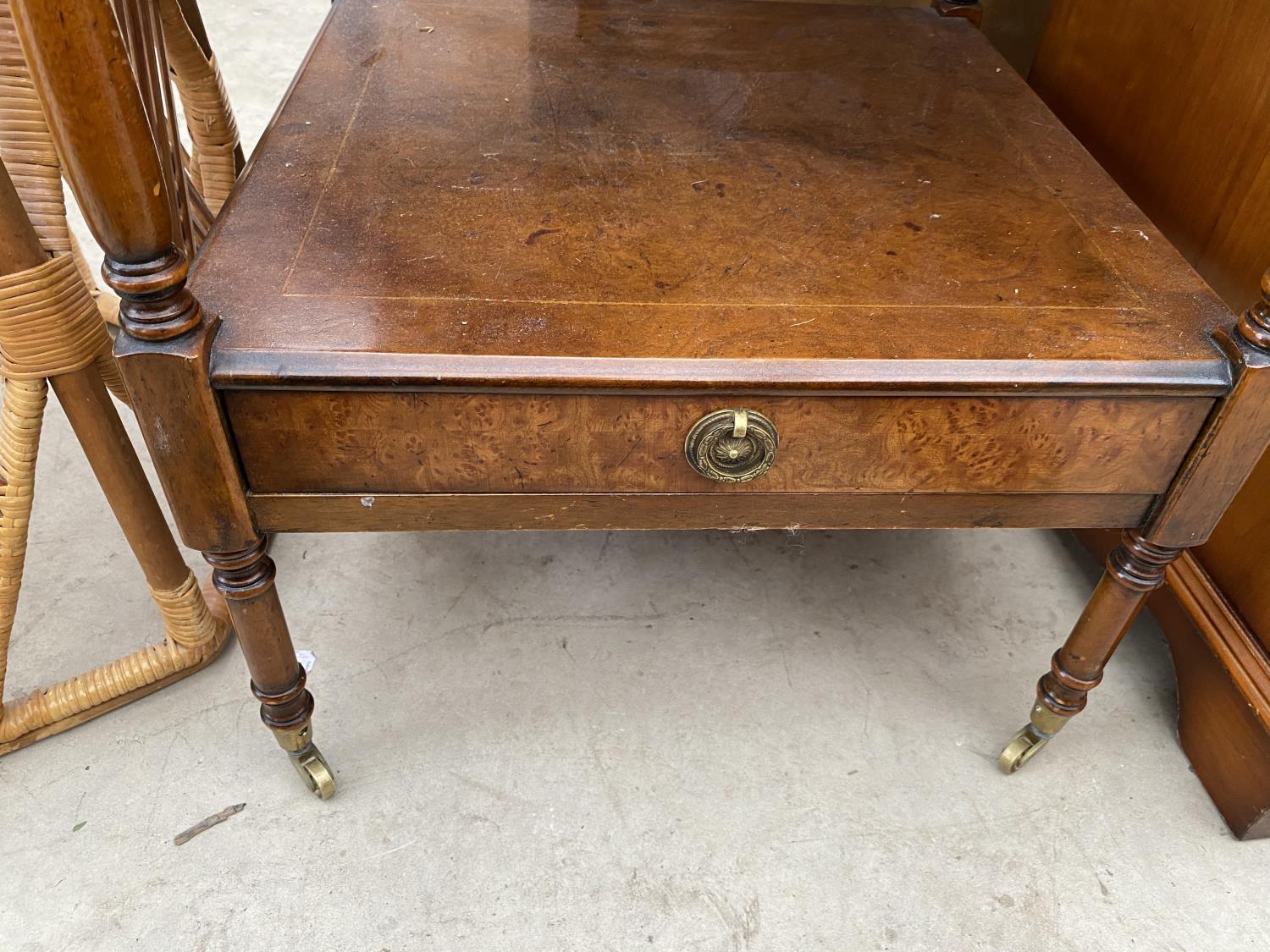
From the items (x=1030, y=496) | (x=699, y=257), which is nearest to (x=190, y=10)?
(x=699, y=257)

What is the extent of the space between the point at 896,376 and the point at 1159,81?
0.81 metres

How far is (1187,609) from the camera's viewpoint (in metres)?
1.29

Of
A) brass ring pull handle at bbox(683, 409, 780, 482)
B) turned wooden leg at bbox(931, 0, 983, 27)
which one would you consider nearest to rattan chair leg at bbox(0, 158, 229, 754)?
brass ring pull handle at bbox(683, 409, 780, 482)

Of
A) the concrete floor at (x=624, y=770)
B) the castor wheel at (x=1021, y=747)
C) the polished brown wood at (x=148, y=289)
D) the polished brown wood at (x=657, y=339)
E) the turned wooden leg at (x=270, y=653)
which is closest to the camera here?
the polished brown wood at (x=148, y=289)

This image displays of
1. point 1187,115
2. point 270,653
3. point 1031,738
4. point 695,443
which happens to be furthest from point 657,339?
point 1187,115

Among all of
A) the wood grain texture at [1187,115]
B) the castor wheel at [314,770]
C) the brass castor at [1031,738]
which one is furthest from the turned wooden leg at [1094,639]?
the castor wheel at [314,770]

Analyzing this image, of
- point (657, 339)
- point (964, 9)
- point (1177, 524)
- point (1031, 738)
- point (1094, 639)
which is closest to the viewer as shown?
point (657, 339)

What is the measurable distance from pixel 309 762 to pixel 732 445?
0.66 metres

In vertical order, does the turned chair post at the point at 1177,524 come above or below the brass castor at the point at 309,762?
above

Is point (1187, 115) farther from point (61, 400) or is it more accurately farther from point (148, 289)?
point (61, 400)

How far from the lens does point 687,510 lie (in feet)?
3.10

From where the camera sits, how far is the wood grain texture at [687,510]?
92cm

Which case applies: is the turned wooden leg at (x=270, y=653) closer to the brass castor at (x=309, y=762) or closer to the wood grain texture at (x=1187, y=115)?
the brass castor at (x=309, y=762)

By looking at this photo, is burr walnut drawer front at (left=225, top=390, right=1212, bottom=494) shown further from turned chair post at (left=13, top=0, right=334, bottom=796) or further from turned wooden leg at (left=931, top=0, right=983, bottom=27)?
turned wooden leg at (left=931, top=0, right=983, bottom=27)
